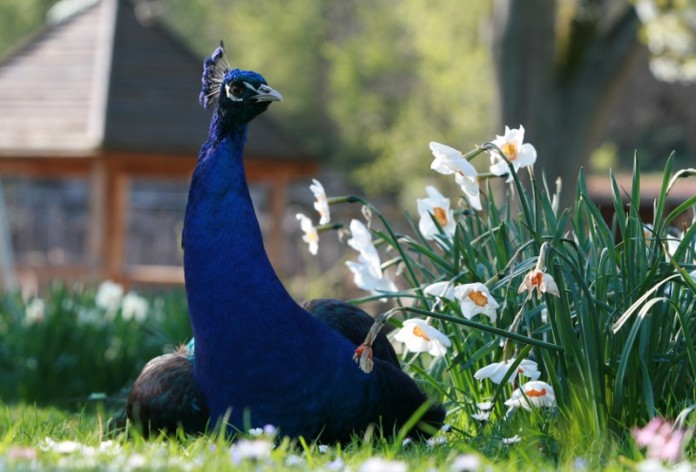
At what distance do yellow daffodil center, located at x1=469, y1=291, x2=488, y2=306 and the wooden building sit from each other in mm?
9139

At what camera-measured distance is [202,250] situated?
3910 mm

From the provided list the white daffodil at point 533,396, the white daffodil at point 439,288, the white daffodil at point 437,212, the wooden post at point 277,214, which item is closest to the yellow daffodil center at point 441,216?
the white daffodil at point 437,212

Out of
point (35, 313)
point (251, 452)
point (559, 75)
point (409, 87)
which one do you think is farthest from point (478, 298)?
point (409, 87)

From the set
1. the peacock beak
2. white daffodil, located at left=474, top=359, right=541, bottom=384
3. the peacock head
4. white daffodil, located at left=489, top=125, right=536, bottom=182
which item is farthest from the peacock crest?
white daffodil, located at left=474, top=359, right=541, bottom=384

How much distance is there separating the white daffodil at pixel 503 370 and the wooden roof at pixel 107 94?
9114 mm

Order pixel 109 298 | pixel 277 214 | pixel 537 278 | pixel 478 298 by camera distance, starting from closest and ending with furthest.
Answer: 1. pixel 537 278
2. pixel 478 298
3. pixel 109 298
4. pixel 277 214

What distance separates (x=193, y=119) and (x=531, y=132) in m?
3.93

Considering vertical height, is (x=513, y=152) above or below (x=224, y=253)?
above

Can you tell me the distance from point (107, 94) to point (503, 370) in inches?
389

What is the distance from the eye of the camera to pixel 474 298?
375cm

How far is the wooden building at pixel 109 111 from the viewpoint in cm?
1279

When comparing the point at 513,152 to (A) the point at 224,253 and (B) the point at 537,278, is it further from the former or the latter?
(A) the point at 224,253

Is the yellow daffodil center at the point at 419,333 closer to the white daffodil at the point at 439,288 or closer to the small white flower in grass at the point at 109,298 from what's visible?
the white daffodil at the point at 439,288

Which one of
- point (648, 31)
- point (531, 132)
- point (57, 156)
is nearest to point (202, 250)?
point (531, 132)
